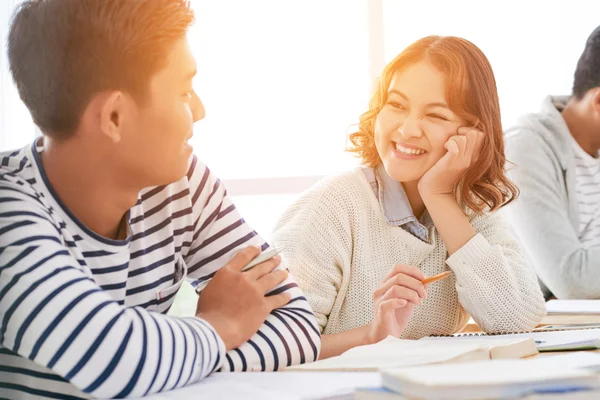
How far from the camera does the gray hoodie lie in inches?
96.4

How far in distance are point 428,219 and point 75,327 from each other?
3.33ft

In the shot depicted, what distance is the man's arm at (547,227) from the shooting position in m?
2.44

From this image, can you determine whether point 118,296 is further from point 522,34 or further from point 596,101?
point 522,34

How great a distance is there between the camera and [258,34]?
12.1 feet

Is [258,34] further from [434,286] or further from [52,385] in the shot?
[52,385]

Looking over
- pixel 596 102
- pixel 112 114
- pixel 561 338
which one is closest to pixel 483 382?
pixel 112 114

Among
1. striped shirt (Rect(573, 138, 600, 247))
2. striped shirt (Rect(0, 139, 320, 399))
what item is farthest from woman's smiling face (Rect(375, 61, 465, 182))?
striped shirt (Rect(573, 138, 600, 247))

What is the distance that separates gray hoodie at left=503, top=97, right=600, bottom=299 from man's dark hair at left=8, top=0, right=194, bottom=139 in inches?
68.7

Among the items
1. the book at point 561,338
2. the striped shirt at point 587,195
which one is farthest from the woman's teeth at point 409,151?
the striped shirt at point 587,195

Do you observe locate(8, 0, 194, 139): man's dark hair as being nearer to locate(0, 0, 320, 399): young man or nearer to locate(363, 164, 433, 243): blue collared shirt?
locate(0, 0, 320, 399): young man

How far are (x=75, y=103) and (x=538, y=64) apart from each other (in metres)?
3.24

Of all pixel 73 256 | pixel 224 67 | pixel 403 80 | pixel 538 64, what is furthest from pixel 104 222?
pixel 538 64

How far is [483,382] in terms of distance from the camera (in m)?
0.63

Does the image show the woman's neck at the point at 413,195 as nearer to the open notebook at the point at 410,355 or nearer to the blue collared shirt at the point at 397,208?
the blue collared shirt at the point at 397,208
